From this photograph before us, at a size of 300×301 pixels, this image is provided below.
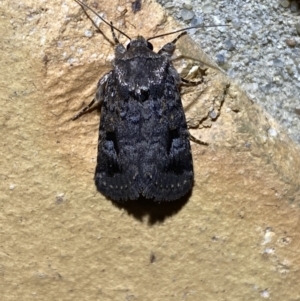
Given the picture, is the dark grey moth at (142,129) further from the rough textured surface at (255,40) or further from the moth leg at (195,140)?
the rough textured surface at (255,40)

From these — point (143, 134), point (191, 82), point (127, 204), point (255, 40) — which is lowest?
point (127, 204)

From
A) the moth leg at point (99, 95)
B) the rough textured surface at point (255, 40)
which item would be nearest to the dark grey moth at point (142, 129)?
the moth leg at point (99, 95)

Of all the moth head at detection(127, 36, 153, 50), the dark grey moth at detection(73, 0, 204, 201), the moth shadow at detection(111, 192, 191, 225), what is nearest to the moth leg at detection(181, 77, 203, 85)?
the dark grey moth at detection(73, 0, 204, 201)

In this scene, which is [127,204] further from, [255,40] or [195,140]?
[255,40]

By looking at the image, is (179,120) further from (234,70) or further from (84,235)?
(84,235)

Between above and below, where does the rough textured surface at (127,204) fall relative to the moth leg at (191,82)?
below

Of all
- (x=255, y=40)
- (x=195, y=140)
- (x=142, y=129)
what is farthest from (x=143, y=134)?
(x=255, y=40)
